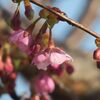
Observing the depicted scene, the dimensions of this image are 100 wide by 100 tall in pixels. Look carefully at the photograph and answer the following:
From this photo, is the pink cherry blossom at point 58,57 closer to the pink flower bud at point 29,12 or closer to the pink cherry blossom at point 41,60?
the pink cherry blossom at point 41,60

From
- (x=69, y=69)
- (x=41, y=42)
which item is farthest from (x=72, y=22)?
(x=69, y=69)

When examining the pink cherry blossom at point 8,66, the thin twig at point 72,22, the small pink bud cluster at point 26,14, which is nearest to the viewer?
the thin twig at point 72,22

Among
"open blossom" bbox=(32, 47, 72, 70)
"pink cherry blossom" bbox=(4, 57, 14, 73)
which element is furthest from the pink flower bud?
"pink cherry blossom" bbox=(4, 57, 14, 73)

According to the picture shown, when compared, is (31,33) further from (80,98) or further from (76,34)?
(76,34)

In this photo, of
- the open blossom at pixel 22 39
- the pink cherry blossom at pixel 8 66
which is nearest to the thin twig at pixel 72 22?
the open blossom at pixel 22 39

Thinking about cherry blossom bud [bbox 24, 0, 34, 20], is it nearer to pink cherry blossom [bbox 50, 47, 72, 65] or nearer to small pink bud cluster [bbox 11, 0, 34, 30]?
small pink bud cluster [bbox 11, 0, 34, 30]

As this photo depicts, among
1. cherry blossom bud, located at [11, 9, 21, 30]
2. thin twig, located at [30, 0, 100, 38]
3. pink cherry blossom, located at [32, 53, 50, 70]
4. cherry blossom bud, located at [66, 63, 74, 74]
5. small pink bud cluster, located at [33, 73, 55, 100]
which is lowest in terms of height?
small pink bud cluster, located at [33, 73, 55, 100]

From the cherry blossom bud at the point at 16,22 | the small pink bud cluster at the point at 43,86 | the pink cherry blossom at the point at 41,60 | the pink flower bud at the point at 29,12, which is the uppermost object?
the pink flower bud at the point at 29,12
